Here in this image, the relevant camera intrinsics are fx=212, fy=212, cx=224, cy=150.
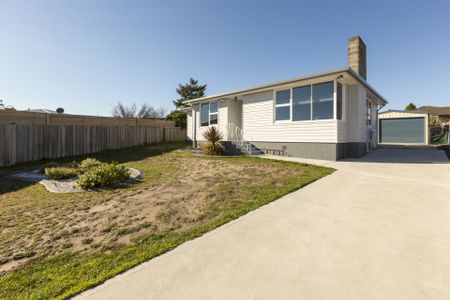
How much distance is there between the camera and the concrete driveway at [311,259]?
1772 mm

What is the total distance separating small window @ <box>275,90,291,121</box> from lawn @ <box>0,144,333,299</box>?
17.8 ft

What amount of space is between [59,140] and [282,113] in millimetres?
11953

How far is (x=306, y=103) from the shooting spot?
10.3m

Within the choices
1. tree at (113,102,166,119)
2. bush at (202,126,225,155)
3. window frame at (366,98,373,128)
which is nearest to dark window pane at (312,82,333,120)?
window frame at (366,98,373,128)

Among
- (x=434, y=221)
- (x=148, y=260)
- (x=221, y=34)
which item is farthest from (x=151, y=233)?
(x=221, y=34)

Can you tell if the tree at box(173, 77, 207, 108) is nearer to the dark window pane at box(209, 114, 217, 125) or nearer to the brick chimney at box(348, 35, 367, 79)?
the dark window pane at box(209, 114, 217, 125)

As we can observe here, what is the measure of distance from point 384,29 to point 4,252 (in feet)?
54.3

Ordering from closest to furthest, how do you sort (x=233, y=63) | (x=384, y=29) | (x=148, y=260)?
(x=148, y=260) < (x=384, y=29) < (x=233, y=63)

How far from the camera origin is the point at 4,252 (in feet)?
8.64

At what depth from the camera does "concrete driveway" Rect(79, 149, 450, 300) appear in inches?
69.8

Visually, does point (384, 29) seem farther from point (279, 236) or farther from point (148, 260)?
point (148, 260)

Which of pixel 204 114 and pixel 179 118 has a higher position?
pixel 179 118

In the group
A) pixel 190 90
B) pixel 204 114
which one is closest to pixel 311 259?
pixel 204 114

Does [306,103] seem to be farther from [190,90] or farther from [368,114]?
[190,90]
